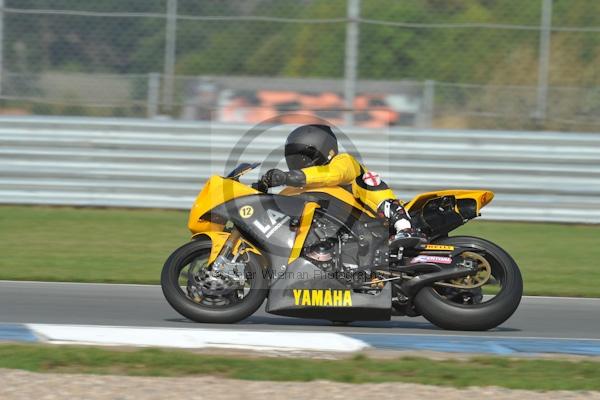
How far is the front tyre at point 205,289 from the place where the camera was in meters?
7.16

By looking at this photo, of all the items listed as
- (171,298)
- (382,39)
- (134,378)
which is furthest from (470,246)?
(382,39)

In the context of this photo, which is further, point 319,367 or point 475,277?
point 475,277

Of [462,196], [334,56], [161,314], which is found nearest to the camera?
[462,196]

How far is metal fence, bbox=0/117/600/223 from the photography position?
504 inches

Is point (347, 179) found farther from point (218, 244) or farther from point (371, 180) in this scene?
point (218, 244)

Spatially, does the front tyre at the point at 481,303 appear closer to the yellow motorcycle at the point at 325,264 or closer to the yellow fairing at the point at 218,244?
the yellow motorcycle at the point at 325,264

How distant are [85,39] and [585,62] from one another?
6330mm

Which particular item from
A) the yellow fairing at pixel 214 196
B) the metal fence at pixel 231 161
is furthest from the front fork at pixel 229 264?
the metal fence at pixel 231 161

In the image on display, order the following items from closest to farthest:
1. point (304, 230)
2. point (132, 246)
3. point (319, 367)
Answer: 1. point (319, 367)
2. point (304, 230)
3. point (132, 246)

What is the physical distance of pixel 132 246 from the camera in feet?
36.9

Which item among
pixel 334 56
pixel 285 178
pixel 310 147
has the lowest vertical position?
pixel 285 178

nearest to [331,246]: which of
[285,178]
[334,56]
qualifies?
[285,178]

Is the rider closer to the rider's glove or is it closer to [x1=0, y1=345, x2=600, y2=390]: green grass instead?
the rider's glove

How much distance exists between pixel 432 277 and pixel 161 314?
2.10 meters
